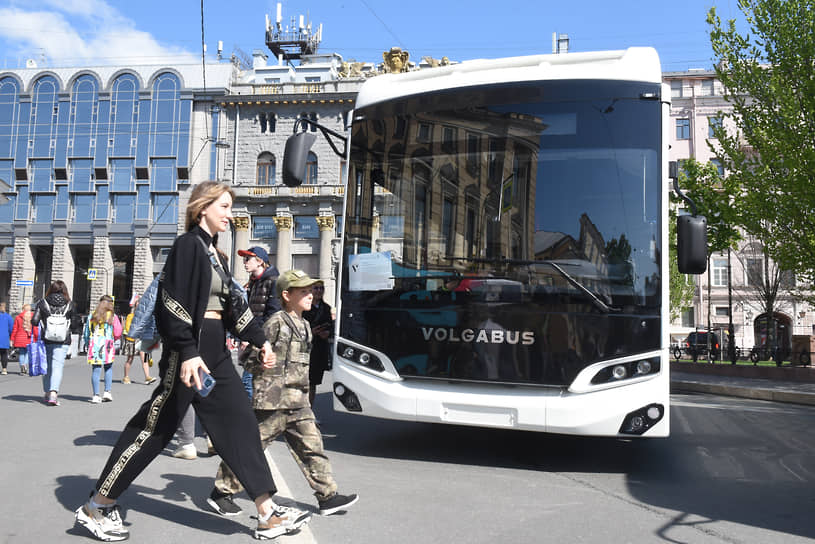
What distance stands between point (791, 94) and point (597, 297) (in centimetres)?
1467

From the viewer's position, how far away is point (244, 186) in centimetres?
4756

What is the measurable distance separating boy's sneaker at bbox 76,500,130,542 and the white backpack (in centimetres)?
714

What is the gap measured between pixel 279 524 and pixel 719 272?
54.5 m

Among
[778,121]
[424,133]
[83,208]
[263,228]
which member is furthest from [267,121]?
[424,133]

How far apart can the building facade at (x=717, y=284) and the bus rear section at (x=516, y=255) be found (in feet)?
131

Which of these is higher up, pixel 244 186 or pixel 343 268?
pixel 244 186

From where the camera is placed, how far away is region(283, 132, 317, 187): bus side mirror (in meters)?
6.89

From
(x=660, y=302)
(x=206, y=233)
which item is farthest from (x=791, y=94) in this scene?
(x=206, y=233)

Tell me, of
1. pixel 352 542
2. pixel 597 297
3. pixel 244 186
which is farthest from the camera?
pixel 244 186

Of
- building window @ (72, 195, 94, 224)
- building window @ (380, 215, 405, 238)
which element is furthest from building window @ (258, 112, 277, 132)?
building window @ (380, 215, 405, 238)

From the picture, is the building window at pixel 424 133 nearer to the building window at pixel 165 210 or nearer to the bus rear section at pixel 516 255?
the bus rear section at pixel 516 255

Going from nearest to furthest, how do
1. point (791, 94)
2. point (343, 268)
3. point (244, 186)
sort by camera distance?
point (343, 268) < point (791, 94) < point (244, 186)

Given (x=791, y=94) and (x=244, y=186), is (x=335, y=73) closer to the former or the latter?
(x=244, y=186)

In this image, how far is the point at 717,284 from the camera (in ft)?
175
